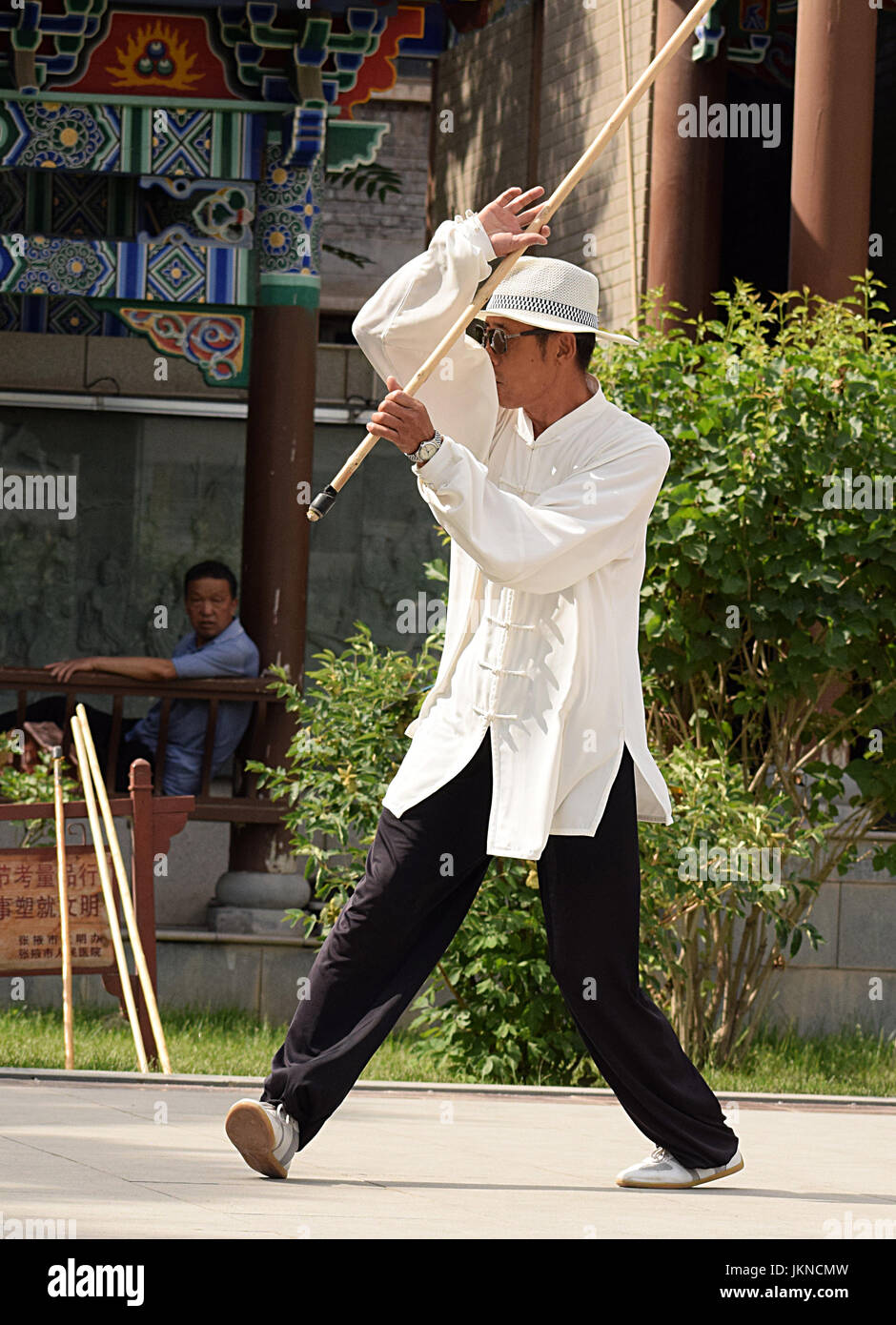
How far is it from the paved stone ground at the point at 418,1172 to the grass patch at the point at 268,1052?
42.8 inches

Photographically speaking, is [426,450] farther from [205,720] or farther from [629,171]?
[629,171]

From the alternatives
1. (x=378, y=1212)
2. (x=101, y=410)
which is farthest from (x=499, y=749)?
(x=101, y=410)

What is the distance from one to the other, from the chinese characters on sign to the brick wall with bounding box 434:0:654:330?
446 cm

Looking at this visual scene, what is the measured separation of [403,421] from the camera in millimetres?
4375

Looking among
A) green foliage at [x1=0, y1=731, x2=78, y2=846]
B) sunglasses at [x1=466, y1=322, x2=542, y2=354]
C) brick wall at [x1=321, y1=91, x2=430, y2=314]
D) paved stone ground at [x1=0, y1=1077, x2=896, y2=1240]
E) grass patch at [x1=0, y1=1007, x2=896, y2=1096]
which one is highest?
brick wall at [x1=321, y1=91, x2=430, y2=314]

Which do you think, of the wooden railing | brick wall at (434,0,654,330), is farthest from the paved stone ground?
brick wall at (434,0,654,330)

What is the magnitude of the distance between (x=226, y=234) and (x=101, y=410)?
3.79 m

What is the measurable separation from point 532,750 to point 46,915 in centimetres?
363

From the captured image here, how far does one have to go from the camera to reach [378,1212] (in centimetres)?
409

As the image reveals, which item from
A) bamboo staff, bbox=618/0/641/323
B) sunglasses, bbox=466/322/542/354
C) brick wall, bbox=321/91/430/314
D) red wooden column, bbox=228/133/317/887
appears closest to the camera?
sunglasses, bbox=466/322/542/354

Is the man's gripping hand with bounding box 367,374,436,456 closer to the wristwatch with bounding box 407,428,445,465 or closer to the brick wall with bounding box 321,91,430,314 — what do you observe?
the wristwatch with bounding box 407,428,445,465

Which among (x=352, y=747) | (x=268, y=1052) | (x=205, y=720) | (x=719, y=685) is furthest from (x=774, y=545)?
(x=205, y=720)

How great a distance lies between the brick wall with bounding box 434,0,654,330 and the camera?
10.9 metres

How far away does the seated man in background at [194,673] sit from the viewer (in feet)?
31.7
